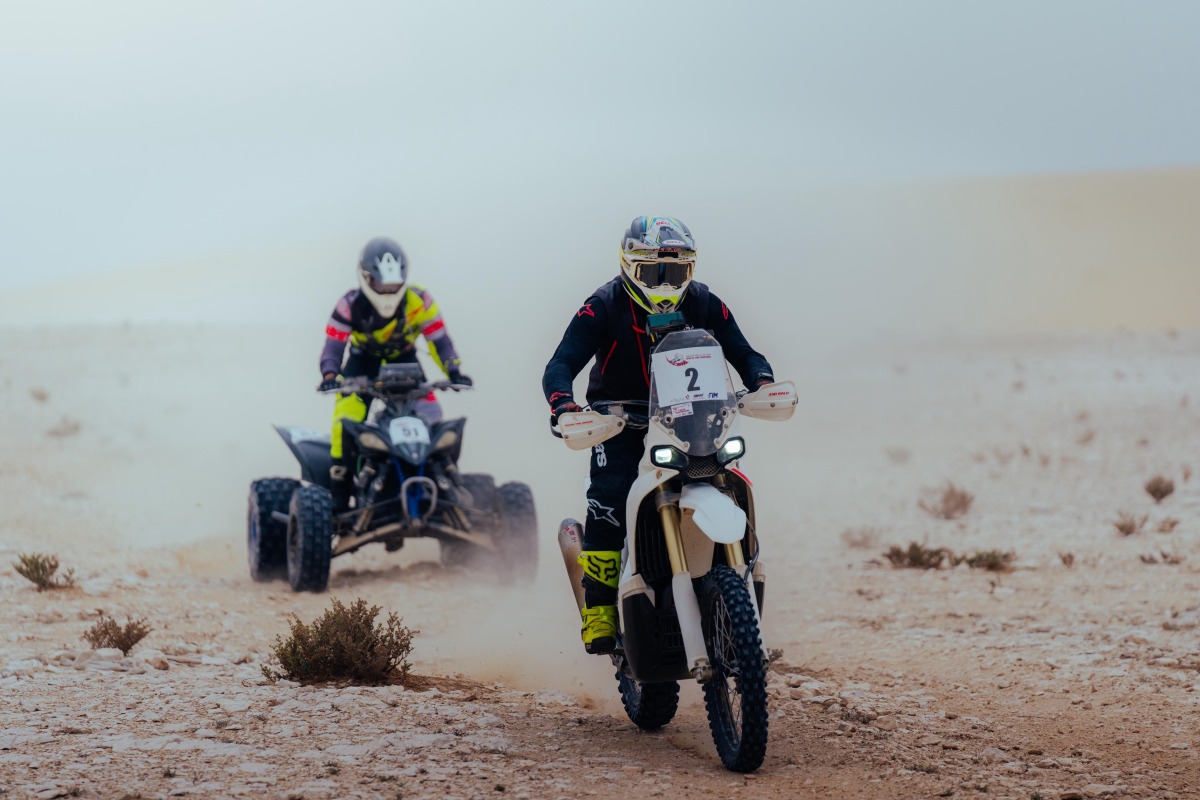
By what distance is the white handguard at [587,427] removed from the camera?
614cm

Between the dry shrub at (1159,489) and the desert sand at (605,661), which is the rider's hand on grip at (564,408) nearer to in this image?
the desert sand at (605,661)

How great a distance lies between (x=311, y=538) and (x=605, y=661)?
3.00 metres

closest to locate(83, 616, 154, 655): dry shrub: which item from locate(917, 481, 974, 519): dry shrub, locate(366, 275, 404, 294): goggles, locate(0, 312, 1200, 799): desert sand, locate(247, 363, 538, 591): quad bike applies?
locate(0, 312, 1200, 799): desert sand

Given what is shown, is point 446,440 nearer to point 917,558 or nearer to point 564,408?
point 917,558

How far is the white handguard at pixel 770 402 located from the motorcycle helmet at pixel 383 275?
646 cm

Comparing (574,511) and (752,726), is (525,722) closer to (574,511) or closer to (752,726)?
(752,726)

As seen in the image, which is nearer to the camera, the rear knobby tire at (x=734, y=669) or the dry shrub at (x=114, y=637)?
the rear knobby tire at (x=734, y=669)

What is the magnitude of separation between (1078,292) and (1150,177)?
27.9 m

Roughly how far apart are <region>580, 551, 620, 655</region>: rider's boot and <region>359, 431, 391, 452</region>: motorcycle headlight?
5376 mm

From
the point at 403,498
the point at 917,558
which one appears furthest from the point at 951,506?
the point at 403,498

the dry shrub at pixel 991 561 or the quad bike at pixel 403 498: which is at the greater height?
the quad bike at pixel 403 498

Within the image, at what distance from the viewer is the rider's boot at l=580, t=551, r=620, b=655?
21.8 ft

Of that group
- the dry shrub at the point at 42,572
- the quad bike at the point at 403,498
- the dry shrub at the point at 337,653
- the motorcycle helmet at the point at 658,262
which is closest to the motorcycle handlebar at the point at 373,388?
the quad bike at the point at 403,498

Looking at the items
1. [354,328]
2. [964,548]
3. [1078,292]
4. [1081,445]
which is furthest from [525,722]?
[1078,292]
